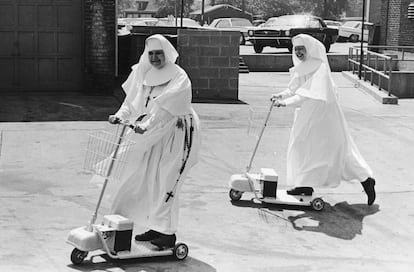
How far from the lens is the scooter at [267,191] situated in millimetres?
8617

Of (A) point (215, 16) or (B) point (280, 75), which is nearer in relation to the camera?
(B) point (280, 75)

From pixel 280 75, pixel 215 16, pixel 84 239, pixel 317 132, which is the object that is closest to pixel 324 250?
pixel 317 132

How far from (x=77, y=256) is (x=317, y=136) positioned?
125 inches

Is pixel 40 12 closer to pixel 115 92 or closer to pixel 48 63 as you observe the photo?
pixel 48 63

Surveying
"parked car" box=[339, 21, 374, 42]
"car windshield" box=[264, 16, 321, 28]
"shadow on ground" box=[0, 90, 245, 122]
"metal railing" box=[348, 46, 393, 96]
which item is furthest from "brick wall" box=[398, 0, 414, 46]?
"parked car" box=[339, 21, 374, 42]

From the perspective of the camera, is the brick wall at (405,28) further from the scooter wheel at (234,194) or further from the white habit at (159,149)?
the white habit at (159,149)

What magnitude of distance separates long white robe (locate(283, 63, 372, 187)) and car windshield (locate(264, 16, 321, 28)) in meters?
24.7

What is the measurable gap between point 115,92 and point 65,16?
1.97 metres

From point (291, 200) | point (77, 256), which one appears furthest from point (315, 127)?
point (77, 256)

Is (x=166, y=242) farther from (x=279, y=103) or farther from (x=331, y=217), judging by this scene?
(x=331, y=217)

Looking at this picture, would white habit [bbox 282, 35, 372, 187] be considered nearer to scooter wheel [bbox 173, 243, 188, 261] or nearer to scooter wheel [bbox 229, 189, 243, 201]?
scooter wheel [bbox 229, 189, 243, 201]

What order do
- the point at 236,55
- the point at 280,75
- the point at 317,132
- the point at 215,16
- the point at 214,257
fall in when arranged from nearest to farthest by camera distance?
1. the point at 214,257
2. the point at 317,132
3. the point at 236,55
4. the point at 280,75
5. the point at 215,16

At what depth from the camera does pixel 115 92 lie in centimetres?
1748

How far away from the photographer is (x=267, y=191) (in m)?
8.68
